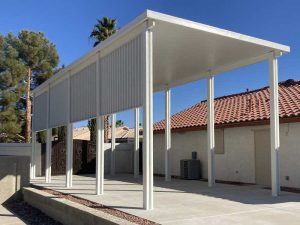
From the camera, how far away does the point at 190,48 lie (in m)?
12.2

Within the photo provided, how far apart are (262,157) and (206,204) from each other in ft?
18.5

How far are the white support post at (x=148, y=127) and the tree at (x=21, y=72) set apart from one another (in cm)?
2344

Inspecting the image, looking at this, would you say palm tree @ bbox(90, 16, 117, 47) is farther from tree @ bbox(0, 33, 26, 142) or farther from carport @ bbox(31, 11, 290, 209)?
carport @ bbox(31, 11, 290, 209)

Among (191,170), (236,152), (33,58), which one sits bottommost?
(191,170)

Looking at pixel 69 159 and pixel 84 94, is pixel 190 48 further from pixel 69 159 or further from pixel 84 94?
pixel 69 159

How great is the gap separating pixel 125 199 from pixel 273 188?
4212 mm

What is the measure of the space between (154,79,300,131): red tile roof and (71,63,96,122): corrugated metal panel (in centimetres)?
604

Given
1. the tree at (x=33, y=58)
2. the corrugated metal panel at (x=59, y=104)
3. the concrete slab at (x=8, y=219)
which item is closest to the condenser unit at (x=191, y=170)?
the corrugated metal panel at (x=59, y=104)

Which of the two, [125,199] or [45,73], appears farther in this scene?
[45,73]

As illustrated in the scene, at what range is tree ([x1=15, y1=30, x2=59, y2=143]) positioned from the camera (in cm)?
3356

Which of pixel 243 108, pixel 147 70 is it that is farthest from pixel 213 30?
pixel 243 108

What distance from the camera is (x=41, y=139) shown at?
108ft

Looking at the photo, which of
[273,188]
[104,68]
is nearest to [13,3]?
[104,68]

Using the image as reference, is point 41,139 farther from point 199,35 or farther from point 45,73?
point 199,35
